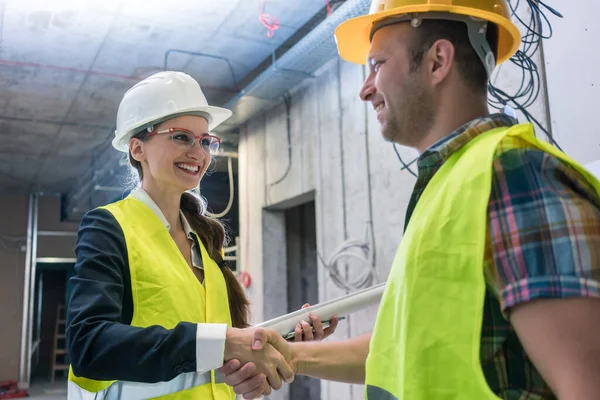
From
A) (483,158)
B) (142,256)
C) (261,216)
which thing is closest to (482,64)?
(483,158)

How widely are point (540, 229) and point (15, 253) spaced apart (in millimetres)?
10441

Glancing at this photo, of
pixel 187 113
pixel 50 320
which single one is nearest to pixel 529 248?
pixel 187 113

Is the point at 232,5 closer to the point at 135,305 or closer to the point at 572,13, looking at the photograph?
the point at 572,13

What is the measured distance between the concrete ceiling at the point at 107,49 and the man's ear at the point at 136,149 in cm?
231

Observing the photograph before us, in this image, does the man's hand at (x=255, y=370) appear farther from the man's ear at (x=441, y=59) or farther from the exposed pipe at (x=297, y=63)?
the exposed pipe at (x=297, y=63)

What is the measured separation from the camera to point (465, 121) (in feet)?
3.38

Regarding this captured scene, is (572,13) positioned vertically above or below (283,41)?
below

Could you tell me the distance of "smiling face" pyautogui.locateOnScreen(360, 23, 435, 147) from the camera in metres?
1.06

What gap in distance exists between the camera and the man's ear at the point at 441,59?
3.42 feet

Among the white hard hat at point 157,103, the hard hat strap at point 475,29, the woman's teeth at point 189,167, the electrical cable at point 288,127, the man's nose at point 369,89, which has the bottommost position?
the man's nose at point 369,89

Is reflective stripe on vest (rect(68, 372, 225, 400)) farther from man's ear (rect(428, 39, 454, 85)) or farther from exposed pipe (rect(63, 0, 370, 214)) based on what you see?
exposed pipe (rect(63, 0, 370, 214))

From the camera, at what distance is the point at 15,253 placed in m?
9.69

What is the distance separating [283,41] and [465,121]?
12.5ft

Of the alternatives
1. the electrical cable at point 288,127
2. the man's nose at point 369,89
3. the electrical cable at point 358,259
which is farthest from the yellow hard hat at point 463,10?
the electrical cable at point 288,127
